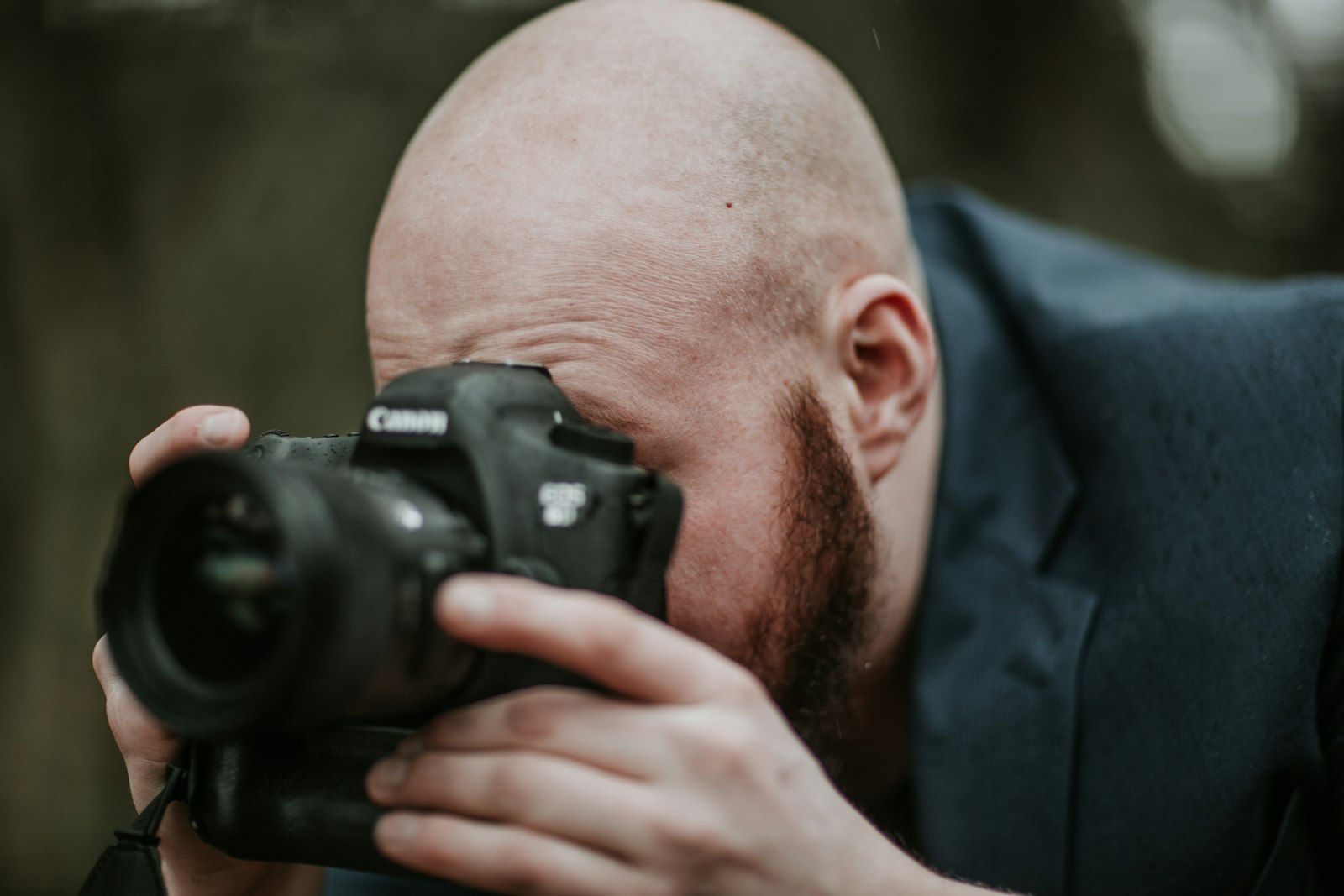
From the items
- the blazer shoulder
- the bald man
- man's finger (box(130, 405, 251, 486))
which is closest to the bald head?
the bald man

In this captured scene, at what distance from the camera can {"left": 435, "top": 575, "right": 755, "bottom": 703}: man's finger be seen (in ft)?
1.64

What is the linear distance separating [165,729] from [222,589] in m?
0.27

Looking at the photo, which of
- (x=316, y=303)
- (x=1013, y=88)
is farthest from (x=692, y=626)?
(x=1013, y=88)

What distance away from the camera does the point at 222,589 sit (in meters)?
0.51

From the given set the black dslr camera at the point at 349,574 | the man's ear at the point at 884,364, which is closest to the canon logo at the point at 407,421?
the black dslr camera at the point at 349,574

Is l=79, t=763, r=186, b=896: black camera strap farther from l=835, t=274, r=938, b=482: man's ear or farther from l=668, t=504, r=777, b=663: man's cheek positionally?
l=835, t=274, r=938, b=482: man's ear

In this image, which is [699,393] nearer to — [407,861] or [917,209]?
[407,861]

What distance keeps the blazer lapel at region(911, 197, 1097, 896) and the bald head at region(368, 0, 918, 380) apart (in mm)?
236

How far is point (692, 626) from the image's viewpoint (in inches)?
32.6

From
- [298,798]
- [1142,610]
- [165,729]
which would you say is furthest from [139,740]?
[1142,610]

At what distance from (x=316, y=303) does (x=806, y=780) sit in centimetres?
143

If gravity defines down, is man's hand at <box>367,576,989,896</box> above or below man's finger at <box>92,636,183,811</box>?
above

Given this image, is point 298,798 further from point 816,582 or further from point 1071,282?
point 1071,282

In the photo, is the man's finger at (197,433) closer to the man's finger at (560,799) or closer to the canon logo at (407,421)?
the canon logo at (407,421)
